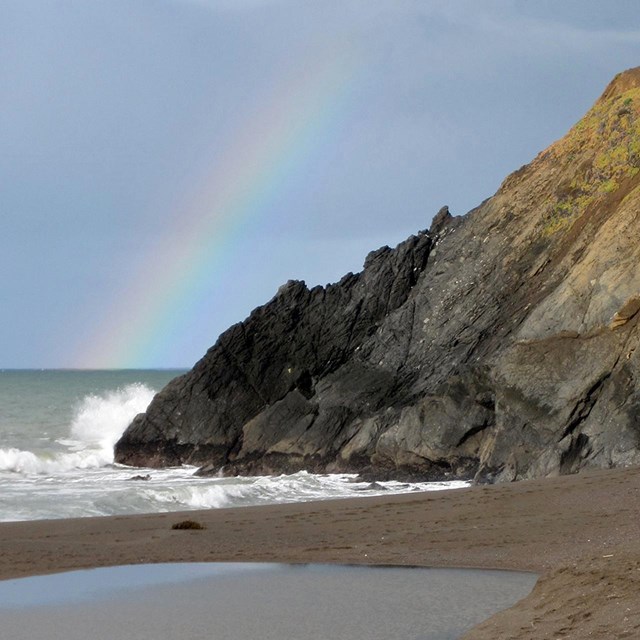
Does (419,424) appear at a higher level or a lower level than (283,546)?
higher

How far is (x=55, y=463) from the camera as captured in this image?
1686 inches

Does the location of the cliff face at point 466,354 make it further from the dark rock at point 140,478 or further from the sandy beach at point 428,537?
the sandy beach at point 428,537

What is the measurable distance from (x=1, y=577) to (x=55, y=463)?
95.7ft

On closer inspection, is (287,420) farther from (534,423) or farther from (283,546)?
(283,546)

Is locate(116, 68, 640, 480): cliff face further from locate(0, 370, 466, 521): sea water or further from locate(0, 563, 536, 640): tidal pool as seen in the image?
locate(0, 563, 536, 640): tidal pool

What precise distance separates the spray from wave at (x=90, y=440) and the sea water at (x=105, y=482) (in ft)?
0.14

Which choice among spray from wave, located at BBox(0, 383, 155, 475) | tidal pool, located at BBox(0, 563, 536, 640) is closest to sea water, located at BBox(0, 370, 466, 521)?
spray from wave, located at BBox(0, 383, 155, 475)

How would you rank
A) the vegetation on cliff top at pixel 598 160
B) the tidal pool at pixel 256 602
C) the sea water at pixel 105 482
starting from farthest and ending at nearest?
1. the vegetation on cliff top at pixel 598 160
2. the sea water at pixel 105 482
3. the tidal pool at pixel 256 602

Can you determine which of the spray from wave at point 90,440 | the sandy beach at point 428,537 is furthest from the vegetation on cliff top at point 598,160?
the spray from wave at point 90,440

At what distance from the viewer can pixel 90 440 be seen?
53.7 m

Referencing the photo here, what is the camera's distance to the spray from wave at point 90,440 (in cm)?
4203

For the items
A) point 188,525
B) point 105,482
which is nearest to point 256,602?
point 188,525

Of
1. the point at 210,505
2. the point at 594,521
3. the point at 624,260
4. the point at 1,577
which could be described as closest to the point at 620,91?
the point at 624,260

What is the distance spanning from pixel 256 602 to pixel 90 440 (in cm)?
4297
